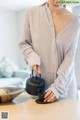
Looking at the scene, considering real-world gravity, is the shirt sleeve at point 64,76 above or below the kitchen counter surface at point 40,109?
above

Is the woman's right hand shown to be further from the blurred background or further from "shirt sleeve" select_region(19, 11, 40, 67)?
the blurred background

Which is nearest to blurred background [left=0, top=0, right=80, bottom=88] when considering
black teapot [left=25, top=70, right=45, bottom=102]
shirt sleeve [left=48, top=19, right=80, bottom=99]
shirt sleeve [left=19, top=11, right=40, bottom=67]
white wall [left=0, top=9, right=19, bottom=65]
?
white wall [left=0, top=9, right=19, bottom=65]

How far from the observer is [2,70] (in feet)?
13.3

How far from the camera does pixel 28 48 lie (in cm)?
128

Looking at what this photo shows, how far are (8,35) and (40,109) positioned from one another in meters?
4.38

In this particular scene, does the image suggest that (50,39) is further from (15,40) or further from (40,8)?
(15,40)

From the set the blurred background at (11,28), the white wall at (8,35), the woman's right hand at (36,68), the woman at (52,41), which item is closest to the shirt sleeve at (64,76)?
the woman at (52,41)

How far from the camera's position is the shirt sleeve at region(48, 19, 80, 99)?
46.7 inches

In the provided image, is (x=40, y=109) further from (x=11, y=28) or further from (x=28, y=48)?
(x=11, y=28)

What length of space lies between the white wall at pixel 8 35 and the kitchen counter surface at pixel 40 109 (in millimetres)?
4014

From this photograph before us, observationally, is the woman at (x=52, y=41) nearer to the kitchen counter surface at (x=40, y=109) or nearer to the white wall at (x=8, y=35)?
the kitchen counter surface at (x=40, y=109)

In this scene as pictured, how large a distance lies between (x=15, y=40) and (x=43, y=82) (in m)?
4.34

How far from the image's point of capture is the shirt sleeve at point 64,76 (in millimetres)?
1186

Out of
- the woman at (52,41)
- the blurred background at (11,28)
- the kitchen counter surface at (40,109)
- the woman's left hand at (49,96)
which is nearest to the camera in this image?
the kitchen counter surface at (40,109)
